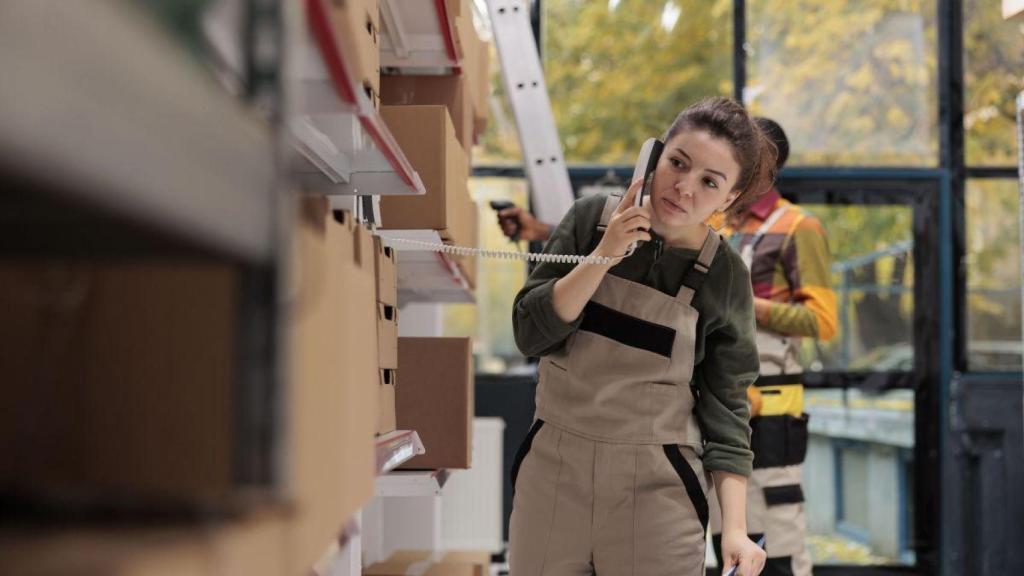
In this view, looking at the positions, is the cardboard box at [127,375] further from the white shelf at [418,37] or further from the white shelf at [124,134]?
the white shelf at [418,37]

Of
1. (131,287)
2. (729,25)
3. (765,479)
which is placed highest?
(729,25)

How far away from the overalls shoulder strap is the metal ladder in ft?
4.16

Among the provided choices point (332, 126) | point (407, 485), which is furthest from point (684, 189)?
point (407, 485)

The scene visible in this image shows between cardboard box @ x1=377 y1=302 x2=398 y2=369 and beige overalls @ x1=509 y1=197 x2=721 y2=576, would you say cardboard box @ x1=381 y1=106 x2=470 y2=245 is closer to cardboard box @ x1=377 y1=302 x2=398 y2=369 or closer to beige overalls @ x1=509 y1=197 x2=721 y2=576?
cardboard box @ x1=377 y1=302 x2=398 y2=369

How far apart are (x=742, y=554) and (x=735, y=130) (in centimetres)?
69

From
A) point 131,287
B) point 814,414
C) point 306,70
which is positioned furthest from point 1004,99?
point 131,287

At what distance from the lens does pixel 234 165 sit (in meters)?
0.63

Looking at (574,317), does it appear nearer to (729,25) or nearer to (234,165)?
(234,165)

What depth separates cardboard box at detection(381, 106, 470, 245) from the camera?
80.9 inches

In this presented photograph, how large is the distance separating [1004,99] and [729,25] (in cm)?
111

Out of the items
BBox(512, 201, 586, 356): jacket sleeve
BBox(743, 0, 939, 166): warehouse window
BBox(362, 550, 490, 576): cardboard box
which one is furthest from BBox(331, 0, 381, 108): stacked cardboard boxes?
BBox(743, 0, 939, 166): warehouse window

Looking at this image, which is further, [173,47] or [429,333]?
[429,333]

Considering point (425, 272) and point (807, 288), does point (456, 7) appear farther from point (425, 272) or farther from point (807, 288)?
point (807, 288)

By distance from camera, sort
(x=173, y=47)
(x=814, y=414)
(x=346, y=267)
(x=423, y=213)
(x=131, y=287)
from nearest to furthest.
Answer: (x=173, y=47) < (x=131, y=287) < (x=346, y=267) < (x=423, y=213) < (x=814, y=414)
